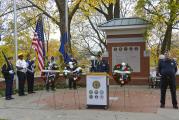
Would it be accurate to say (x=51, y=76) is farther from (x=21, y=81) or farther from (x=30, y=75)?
(x=21, y=81)

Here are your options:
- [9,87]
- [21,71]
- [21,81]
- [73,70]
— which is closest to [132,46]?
[73,70]

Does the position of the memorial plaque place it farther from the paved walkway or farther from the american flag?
the paved walkway

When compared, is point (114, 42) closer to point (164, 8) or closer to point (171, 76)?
point (164, 8)

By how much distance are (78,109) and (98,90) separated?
2.91ft

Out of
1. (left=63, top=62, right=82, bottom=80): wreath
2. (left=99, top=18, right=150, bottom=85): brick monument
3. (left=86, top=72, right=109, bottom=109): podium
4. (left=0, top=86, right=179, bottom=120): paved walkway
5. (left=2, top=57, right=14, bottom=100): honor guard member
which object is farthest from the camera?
(left=99, top=18, right=150, bottom=85): brick monument

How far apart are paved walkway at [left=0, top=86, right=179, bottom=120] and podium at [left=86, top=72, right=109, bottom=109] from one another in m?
0.32

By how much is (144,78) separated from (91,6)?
6.59m

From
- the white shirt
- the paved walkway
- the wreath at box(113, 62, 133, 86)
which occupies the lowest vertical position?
the paved walkway

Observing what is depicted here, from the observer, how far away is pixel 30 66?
18.7m

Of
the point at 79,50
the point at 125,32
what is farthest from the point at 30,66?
the point at 79,50

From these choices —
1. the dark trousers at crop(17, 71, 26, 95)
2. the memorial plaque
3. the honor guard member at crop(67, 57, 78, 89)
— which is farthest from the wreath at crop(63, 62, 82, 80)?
the memorial plaque

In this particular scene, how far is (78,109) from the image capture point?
13.2 metres

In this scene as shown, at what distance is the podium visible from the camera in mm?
13145

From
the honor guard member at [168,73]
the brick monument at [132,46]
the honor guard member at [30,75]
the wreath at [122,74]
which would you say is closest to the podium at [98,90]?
the honor guard member at [168,73]
